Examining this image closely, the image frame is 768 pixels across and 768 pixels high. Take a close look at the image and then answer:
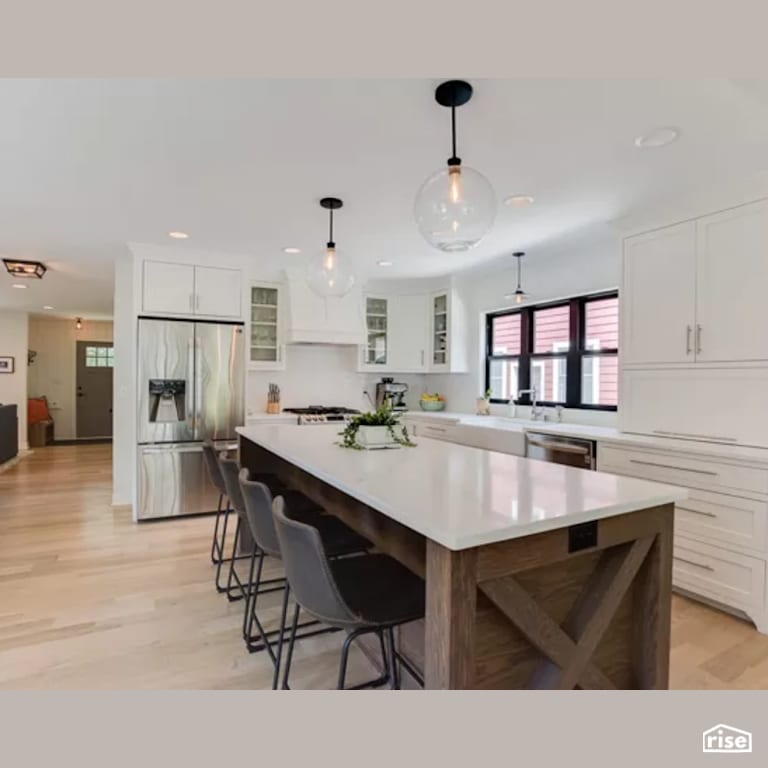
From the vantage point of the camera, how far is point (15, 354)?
821 centimetres

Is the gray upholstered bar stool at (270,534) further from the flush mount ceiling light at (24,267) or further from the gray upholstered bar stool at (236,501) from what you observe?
the flush mount ceiling light at (24,267)

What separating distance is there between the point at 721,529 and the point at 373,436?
2.04 meters

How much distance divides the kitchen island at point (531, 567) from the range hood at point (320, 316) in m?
3.37

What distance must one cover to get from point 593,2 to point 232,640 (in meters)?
2.93

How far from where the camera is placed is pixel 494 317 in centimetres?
547

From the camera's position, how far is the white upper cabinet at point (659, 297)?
3059mm

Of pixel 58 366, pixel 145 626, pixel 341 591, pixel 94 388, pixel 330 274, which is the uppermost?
pixel 330 274

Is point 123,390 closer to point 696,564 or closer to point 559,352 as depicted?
point 559,352

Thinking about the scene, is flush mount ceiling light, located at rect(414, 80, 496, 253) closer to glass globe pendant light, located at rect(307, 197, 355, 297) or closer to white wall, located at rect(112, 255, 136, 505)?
glass globe pendant light, located at rect(307, 197, 355, 297)

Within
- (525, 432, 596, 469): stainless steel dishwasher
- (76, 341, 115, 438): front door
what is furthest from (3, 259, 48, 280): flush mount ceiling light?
(76, 341, 115, 438): front door

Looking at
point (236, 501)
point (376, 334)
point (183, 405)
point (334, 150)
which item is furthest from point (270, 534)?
point (376, 334)

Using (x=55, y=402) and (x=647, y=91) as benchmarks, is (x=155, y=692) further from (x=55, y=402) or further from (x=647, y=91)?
(x=55, y=402)

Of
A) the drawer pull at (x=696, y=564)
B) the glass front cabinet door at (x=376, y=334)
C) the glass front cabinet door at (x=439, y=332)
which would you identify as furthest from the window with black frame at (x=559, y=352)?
the drawer pull at (x=696, y=564)

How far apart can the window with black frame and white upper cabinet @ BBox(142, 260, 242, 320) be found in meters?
2.81
